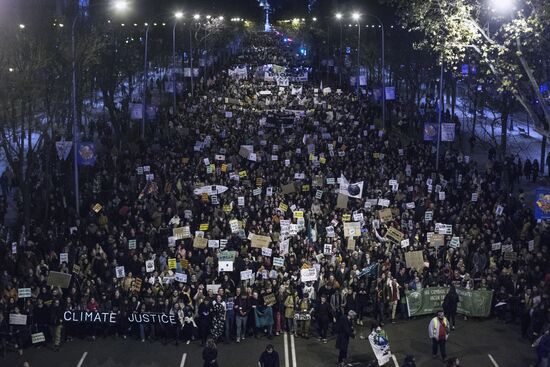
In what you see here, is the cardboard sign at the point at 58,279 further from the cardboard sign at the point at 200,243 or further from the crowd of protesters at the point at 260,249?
the cardboard sign at the point at 200,243

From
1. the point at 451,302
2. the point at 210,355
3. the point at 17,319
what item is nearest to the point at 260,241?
the point at 451,302

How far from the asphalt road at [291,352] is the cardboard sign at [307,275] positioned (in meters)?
1.78

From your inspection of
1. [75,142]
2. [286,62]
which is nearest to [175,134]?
[75,142]

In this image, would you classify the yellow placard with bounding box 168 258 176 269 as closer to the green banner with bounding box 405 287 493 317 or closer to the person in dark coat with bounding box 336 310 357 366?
the person in dark coat with bounding box 336 310 357 366

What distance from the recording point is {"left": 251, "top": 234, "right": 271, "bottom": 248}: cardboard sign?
21.2m

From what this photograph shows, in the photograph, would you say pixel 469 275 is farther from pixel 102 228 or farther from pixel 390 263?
pixel 102 228

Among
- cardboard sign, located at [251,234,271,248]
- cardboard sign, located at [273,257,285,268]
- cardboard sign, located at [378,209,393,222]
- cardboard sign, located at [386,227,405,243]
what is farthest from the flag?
cardboard sign, located at [378,209,393,222]

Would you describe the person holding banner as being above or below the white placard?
below

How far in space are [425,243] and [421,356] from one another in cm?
592

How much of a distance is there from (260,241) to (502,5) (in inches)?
392

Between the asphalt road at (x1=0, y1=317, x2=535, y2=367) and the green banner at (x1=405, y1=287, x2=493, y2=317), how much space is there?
2.30 ft

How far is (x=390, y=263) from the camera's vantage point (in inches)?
776

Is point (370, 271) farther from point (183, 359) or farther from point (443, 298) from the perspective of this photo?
point (183, 359)

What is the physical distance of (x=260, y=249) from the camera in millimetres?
21453
